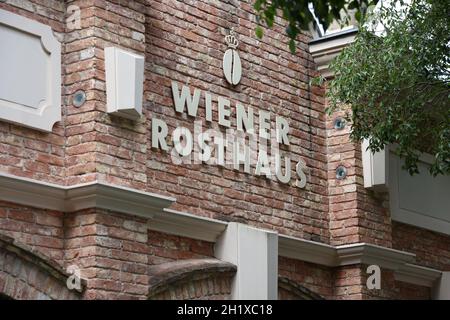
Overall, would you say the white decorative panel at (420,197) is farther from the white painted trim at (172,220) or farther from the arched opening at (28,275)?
the arched opening at (28,275)

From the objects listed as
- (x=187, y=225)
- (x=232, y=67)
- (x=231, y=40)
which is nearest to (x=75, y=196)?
(x=187, y=225)

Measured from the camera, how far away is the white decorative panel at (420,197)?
15.3 m

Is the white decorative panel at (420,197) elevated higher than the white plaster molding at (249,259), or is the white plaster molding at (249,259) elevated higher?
the white decorative panel at (420,197)

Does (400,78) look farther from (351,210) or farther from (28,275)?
(28,275)

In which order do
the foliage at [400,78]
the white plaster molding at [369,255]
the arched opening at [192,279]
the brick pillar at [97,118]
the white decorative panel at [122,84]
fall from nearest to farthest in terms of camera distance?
the brick pillar at [97,118], the white decorative panel at [122,84], the arched opening at [192,279], the foliage at [400,78], the white plaster molding at [369,255]

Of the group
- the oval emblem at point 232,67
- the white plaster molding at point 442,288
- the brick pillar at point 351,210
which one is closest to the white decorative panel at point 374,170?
the brick pillar at point 351,210

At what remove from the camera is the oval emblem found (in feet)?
44.4

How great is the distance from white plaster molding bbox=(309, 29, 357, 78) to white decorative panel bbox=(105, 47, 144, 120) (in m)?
3.76

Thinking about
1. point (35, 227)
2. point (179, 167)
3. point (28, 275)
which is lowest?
point (28, 275)

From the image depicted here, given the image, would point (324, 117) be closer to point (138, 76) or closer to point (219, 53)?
point (219, 53)

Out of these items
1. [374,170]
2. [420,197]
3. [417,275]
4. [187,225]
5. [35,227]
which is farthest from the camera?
[420,197]

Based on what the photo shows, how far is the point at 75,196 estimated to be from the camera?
11.1m

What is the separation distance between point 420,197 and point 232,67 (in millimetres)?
3669

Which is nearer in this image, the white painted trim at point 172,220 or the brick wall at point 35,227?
the brick wall at point 35,227
